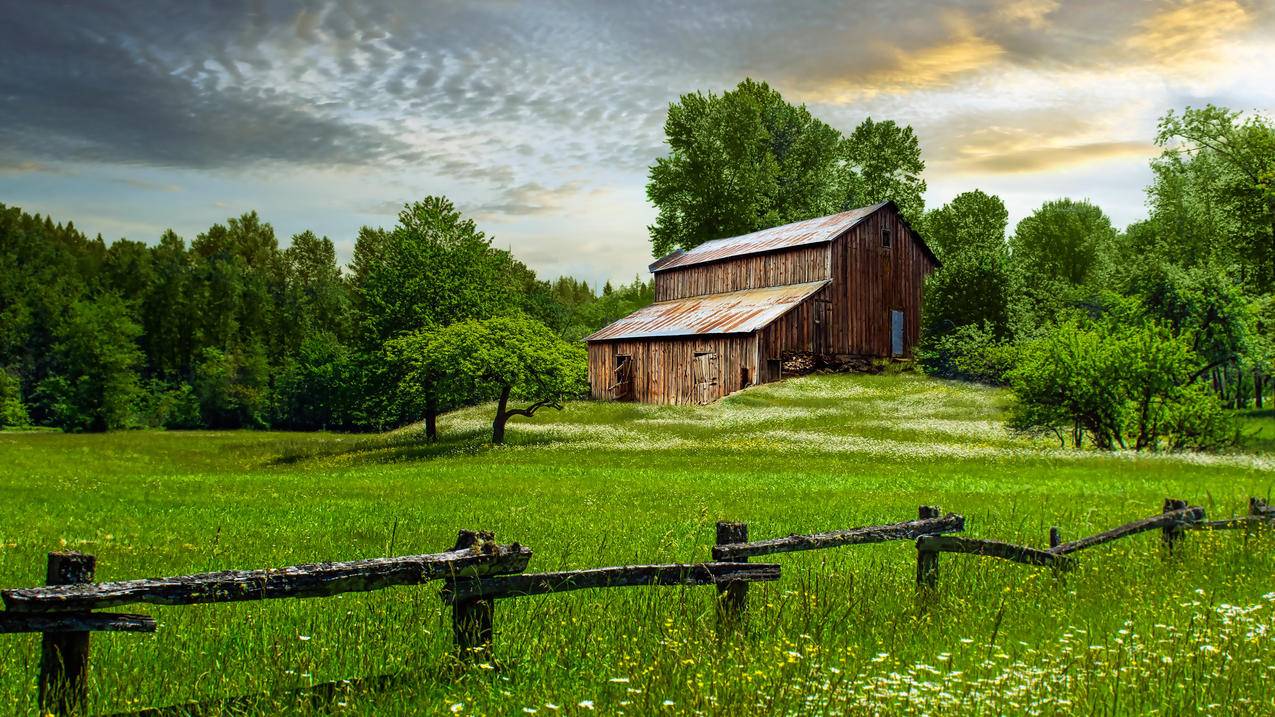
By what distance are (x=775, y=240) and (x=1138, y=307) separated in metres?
30.9

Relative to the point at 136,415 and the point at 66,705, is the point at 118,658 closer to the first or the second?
the point at 66,705

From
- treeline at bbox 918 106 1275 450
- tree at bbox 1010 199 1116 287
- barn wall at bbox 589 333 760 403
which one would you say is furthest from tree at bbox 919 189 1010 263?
barn wall at bbox 589 333 760 403

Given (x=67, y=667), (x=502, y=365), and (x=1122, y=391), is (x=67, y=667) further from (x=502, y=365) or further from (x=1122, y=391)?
(x=1122, y=391)

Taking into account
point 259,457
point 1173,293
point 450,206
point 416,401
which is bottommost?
point 259,457

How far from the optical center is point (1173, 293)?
43.8 metres

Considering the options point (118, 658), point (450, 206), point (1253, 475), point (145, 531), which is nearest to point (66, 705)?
point (118, 658)

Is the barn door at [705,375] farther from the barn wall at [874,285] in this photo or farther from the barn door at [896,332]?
the barn door at [896,332]

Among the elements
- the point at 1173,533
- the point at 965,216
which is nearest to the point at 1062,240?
the point at 965,216

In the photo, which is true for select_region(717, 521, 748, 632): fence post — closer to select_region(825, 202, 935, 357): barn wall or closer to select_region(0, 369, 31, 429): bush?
select_region(825, 202, 935, 357): barn wall

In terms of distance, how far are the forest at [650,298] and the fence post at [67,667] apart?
106 ft

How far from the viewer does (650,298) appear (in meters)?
127

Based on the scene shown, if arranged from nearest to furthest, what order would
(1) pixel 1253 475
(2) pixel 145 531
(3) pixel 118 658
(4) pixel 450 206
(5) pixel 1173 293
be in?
(3) pixel 118 658, (2) pixel 145 531, (1) pixel 1253 475, (5) pixel 1173 293, (4) pixel 450 206

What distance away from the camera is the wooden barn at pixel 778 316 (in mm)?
53719

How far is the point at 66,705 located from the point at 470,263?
42.4m
